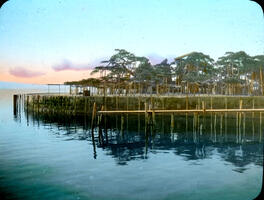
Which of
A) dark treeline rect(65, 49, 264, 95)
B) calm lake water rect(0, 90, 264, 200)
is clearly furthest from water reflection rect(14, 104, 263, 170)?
dark treeline rect(65, 49, 264, 95)

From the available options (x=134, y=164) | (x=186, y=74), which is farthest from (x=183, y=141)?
(x=186, y=74)

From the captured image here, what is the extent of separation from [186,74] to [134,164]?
31482 millimetres

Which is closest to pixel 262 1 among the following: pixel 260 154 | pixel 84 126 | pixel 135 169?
pixel 135 169

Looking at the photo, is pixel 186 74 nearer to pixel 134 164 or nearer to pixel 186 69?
pixel 186 69

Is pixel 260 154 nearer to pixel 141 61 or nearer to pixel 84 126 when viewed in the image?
pixel 84 126

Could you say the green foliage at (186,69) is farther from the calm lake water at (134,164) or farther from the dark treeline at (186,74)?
the calm lake water at (134,164)

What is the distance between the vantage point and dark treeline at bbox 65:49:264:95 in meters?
40.7

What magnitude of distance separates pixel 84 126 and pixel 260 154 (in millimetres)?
15376

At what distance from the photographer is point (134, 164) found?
43.5 ft

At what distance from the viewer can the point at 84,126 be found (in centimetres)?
2580

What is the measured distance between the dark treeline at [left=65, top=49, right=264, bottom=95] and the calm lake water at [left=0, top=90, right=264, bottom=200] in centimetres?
1897

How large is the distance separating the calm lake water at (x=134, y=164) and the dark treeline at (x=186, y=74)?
62.2 ft

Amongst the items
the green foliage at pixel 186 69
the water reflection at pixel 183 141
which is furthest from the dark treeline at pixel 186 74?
the water reflection at pixel 183 141

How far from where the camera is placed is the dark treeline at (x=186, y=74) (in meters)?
40.7
